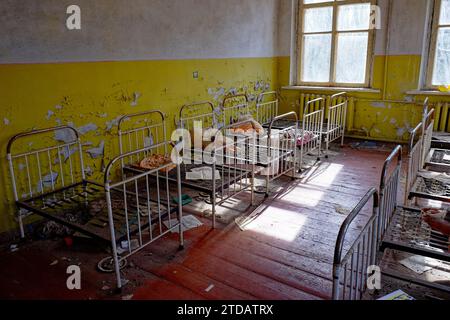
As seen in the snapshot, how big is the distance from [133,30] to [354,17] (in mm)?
4167

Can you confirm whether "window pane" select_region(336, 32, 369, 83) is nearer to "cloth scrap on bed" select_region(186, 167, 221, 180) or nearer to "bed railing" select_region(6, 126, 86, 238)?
"cloth scrap on bed" select_region(186, 167, 221, 180)

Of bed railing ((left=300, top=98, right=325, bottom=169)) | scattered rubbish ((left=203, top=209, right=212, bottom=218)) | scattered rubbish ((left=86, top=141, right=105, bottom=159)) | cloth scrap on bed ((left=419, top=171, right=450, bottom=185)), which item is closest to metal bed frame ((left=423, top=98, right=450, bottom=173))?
cloth scrap on bed ((left=419, top=171, right=450, bottom=185))

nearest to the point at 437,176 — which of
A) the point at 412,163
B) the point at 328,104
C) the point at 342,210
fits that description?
the point at 412,163

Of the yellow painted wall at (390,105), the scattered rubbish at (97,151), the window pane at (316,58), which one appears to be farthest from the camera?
the window pane at (316,58)

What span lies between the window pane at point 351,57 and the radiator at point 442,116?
1.32m

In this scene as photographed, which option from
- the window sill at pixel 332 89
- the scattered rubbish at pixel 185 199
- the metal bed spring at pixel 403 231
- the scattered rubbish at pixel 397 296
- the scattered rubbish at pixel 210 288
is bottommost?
the scattered rubbish at pixel 210 288

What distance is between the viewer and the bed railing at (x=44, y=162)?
126 inches

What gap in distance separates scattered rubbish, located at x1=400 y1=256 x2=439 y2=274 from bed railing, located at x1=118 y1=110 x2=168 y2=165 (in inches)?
99.8

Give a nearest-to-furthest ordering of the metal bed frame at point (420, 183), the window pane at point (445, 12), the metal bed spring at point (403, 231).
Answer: the metal bed spring at point (403, 231), the metal bed frame at point (420, 183), the window pane at point (445, 12)

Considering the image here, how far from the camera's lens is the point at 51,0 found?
3258 mm

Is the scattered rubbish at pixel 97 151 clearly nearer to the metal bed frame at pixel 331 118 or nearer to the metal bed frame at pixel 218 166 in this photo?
the metal bed frame at pixel 218 166

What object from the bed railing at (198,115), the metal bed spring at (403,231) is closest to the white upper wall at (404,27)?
the bed railing at (198,115)

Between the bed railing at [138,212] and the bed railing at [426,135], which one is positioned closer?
the bed railing at [138,212]
